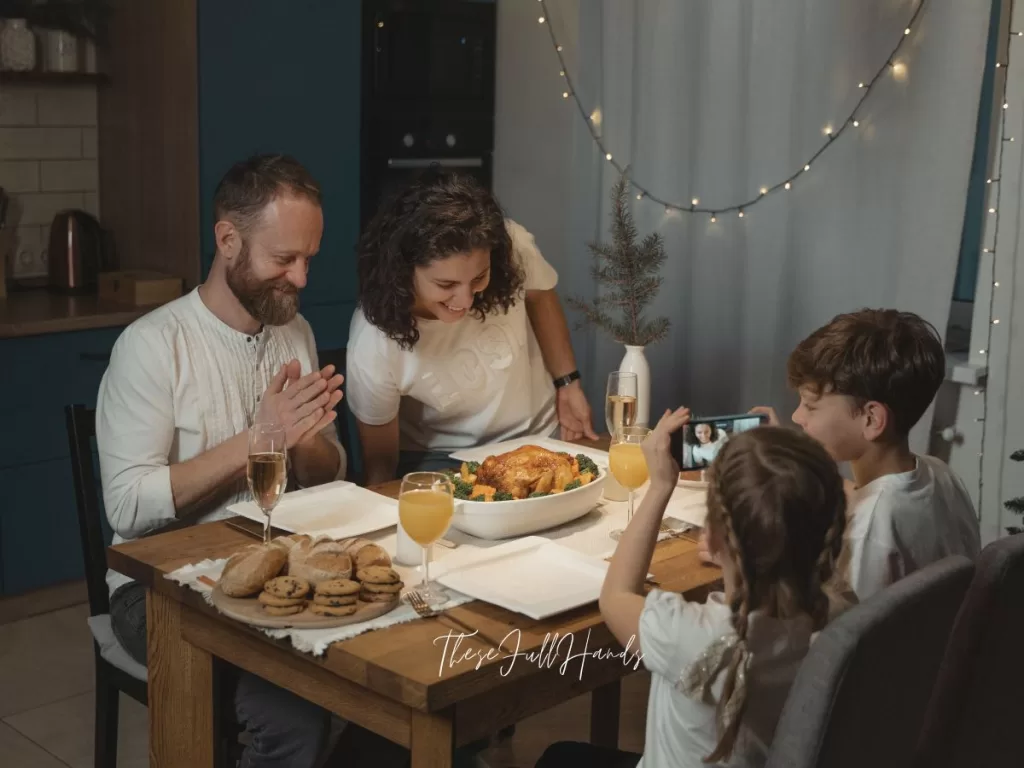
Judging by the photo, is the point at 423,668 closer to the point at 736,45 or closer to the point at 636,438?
the point at 636,438

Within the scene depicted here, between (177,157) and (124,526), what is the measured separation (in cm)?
192

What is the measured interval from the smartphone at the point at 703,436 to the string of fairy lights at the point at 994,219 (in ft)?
4.40

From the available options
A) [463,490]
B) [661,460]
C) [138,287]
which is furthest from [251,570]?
[138,287]

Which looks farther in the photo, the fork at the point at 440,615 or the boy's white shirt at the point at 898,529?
the boy's white shirt at the point at 898,529

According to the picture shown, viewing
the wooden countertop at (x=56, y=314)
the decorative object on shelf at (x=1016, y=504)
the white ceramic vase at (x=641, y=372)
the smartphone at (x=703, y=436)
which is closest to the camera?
the smartphone at (x=703, y=436)

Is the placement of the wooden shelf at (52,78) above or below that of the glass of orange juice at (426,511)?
above

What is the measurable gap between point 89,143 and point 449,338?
6.41 feet

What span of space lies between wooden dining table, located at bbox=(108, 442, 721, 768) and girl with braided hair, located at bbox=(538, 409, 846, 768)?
0.61 feet

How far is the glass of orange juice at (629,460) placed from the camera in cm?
214

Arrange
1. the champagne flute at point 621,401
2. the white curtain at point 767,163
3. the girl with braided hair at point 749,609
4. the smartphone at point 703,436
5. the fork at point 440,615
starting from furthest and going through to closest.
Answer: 1. the white curtain at point 767,163
2. the champagne flute at point 621,401
3. the smartphone at point 703,436
4. the fork at point 440,615
5. the girl with braided hair at point 749,609

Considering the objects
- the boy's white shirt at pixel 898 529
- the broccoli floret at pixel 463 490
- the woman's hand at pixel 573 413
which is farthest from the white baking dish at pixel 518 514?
the woman's hand at pixel 573 413

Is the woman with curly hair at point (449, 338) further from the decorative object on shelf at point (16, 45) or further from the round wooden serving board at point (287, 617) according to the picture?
the decorative object on shelf at point (16, 45)

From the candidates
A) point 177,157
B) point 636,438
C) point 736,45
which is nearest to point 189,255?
point 177,157

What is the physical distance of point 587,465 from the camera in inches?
90.5
